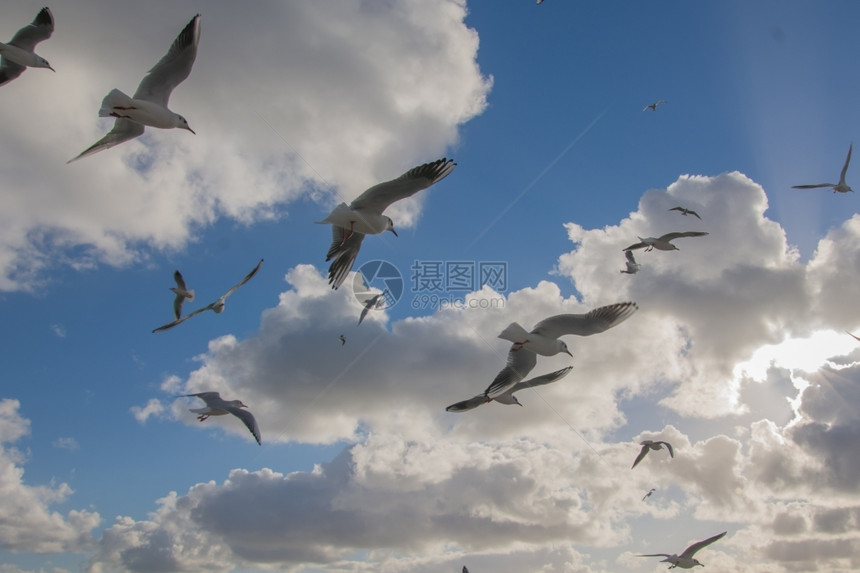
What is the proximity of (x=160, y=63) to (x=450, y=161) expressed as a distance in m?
A: 6.43

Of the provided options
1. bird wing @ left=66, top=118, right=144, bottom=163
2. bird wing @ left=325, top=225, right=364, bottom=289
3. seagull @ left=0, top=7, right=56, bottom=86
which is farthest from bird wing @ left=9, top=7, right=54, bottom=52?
bird wing @ left=325, top=225, right=364, bottom=289

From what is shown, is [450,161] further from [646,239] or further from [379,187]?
[646,239]

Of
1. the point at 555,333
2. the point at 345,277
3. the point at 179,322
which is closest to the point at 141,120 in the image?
the point at 179,322

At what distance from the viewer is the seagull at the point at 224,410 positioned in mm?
15452

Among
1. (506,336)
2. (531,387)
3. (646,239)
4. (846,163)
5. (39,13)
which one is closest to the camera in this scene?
(506,336)

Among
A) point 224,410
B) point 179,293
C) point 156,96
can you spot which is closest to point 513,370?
point 224,410

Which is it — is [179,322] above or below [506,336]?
above

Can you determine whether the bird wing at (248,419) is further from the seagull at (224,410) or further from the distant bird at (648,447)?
the distant bird at (648,447)

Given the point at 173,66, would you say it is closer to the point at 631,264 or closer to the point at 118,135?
the point at 118,135

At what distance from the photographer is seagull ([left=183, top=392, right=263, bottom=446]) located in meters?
15.5

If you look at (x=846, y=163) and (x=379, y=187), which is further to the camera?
(x=846, y=163)

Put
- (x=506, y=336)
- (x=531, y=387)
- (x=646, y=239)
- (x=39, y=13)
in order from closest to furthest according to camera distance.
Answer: (x=506, y=336) → (x=531, y=387) → (x=39, y=13) → (x=646, y=239)

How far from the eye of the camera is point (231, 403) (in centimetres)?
1644

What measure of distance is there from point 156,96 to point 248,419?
777cm
